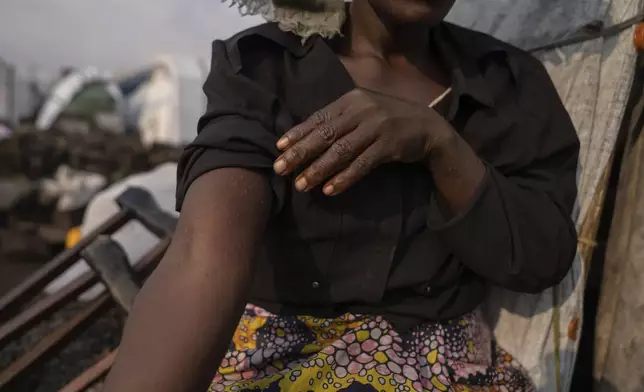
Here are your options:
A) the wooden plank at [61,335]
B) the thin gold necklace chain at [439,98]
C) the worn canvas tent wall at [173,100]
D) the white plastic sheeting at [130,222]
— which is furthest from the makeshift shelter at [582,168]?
the worn canvas tent wall at [173,100]

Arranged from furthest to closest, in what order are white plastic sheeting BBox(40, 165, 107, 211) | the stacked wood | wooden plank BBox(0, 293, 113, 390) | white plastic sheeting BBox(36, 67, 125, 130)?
white plastic sheeting BBox(36, 67, 125, 130) < white plastic sheeting BBox(40, 165, 107, 211) < the stacked wood < wooden plank BBox(0, 293, 113, 390)

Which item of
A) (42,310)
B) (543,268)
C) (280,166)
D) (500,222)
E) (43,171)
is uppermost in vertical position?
(280,166)

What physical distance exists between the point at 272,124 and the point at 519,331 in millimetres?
557

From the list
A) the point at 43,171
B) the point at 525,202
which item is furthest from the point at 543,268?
the point at 43,171

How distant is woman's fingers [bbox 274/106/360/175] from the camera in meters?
0.74

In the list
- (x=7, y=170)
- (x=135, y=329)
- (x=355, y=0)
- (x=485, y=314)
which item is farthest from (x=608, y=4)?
(x=7, y=170)

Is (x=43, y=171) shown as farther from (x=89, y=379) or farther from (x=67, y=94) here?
(x=89, y=379)

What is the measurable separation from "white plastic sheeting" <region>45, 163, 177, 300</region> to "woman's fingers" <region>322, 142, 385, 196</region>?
4.26 feet

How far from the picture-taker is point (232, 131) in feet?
2.58

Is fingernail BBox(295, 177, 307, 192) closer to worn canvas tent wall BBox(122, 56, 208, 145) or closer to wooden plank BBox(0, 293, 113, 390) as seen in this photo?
wooden plank BBox(0, 293, 113, 390)

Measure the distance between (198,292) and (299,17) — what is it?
1.42 ft

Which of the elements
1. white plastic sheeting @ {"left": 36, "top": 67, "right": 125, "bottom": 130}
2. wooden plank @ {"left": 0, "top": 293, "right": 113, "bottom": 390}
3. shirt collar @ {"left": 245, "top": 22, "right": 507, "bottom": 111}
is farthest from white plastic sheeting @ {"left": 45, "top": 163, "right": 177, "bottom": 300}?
white plastic sheeting @ {"left": 36, "top": 67, "right": 125, "bottom": 130}

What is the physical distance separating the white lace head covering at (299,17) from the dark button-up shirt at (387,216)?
0.05ft

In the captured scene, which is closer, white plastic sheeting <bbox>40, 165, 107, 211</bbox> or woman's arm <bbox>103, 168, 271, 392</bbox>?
woman's arm <bbox>103, 168, 271, 392</bbox>
